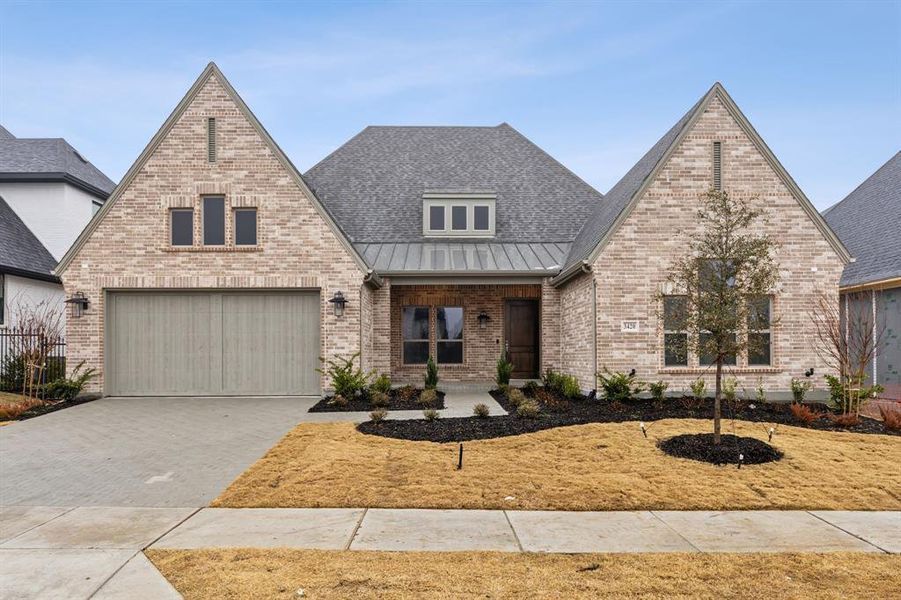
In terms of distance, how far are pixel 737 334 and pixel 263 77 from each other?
1489 cm

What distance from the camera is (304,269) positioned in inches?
570

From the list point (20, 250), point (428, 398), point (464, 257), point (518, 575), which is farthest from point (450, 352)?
point (20, 250)

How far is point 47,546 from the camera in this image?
4.96 m

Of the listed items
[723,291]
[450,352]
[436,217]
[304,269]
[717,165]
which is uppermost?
[717,165]

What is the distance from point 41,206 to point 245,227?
37.4 ft

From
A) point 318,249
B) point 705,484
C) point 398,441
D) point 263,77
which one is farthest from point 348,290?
point 705,484

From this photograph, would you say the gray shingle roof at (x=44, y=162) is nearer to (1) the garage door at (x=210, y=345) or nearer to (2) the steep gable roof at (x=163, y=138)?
(2) the steep gable roof at (x=163, y=138)

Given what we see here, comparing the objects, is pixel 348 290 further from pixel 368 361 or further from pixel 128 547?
pixel 128 547

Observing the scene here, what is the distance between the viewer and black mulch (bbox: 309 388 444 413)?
12.6 meters

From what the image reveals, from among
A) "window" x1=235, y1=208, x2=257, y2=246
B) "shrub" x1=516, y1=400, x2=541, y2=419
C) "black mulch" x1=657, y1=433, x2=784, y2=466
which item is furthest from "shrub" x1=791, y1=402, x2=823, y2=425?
"window" x1=235, y1=208, x2=257, y2=246

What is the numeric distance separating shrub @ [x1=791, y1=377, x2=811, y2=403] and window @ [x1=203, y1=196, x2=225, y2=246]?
13.8m

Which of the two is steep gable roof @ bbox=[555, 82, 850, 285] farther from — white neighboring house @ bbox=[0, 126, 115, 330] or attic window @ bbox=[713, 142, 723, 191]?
white neighboring house @ bbox=[0, 126, 115, 330]

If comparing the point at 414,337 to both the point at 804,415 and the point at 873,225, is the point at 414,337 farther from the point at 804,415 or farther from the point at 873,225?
the point at 873,225

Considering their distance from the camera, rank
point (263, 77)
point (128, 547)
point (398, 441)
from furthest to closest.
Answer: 1. point (263, 77)
2. point (398, 441)
3. point (128, 547)
